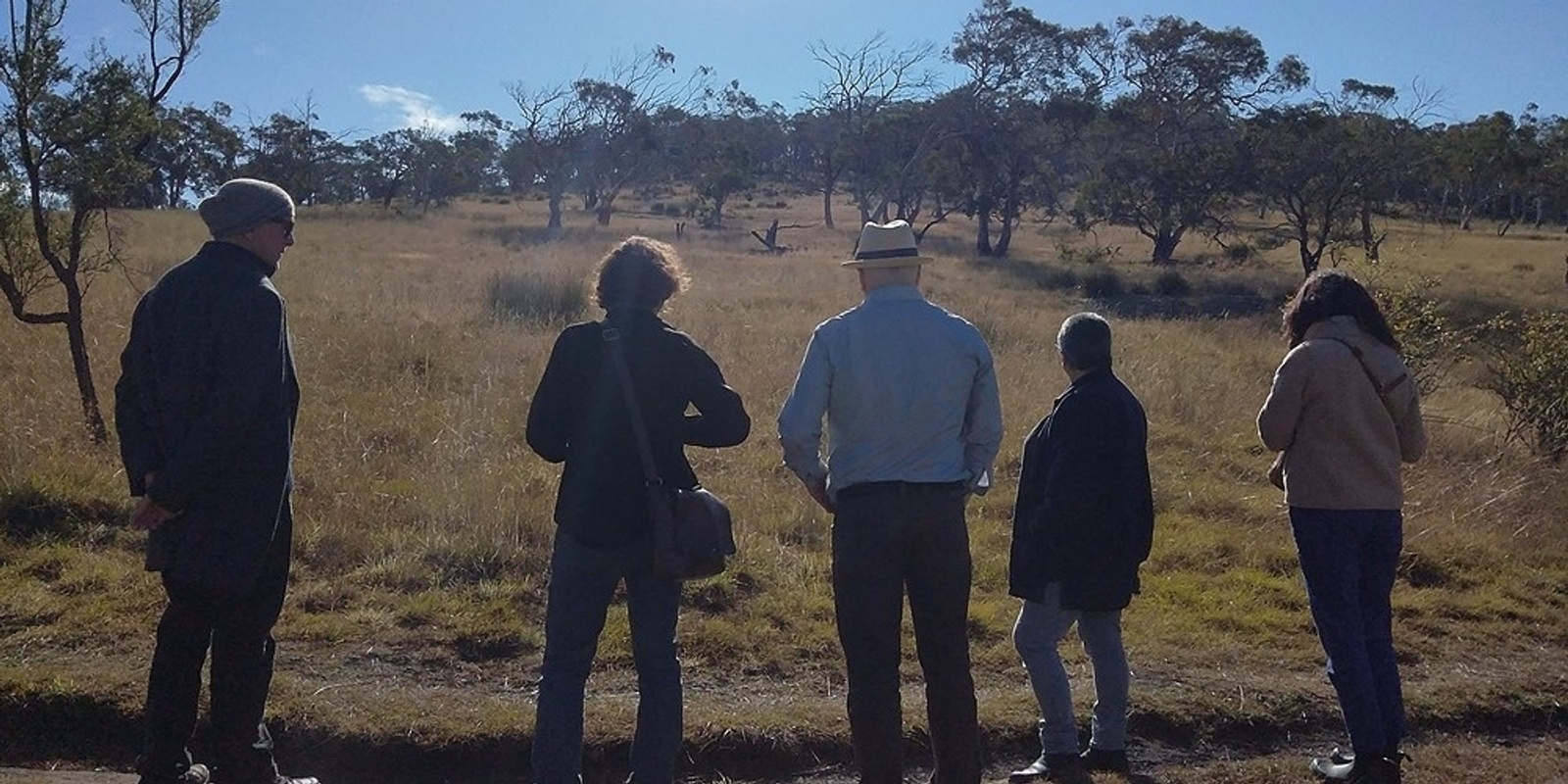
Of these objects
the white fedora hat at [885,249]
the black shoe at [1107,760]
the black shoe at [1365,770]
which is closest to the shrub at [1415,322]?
the black shoe at [1365,770]

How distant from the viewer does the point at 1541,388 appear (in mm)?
9898

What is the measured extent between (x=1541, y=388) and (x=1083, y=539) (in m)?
7.56

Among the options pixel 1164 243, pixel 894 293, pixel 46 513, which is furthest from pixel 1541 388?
pixel 1164 243

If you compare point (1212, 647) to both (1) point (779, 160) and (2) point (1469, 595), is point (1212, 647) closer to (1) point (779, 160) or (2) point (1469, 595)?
(2) point (1469, 595)

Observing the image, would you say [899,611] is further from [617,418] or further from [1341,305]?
[1341,305]

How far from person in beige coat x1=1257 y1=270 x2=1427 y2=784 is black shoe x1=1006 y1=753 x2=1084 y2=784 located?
0.88 meters

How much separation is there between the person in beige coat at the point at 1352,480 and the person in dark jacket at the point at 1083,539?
0.50m

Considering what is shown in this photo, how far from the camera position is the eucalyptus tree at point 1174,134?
128 ft

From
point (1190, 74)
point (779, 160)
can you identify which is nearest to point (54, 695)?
point (1190, 74)

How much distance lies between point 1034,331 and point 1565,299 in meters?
19.9

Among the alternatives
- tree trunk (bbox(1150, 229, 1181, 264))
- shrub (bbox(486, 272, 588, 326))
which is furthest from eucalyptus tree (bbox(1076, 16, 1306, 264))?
shrub (bbox(486, 272, 588, 326))

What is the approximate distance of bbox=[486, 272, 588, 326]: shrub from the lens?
15.9m

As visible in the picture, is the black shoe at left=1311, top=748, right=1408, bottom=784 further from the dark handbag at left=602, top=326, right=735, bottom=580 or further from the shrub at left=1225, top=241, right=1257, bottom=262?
the shrub at left=1225, top=241, right=1257, bottom=262

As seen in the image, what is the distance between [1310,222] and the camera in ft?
109
